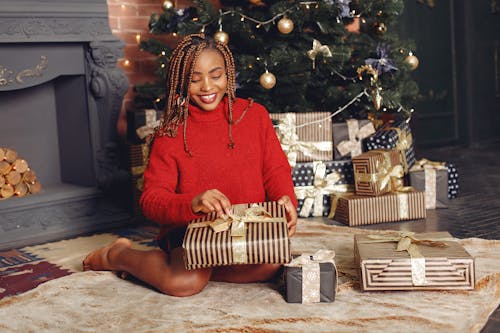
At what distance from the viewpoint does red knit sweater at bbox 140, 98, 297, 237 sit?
2613 mm

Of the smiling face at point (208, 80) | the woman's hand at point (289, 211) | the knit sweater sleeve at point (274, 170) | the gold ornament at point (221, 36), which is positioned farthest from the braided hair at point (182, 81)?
the gold ornament at point (221, 36)

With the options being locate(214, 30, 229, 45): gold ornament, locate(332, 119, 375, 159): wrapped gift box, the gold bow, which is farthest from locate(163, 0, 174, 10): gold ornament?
locate(332, 119, 375, 159): wrapped gift box

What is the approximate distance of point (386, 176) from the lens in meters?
3.85

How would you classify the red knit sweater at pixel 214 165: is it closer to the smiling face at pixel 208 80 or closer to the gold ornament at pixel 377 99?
the smiling face at pixel 208 80

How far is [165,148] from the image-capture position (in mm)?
2619

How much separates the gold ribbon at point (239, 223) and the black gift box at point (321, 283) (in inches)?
7.8

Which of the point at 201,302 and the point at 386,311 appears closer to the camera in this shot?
the point at 386,311

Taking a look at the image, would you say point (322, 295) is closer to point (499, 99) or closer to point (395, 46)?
point (395, 46)

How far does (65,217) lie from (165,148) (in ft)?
4.71

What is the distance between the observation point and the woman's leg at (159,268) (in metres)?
2.55

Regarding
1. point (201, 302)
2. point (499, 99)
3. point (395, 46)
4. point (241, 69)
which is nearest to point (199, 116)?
point (201, 302)

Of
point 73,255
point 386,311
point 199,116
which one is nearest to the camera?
point 386,311

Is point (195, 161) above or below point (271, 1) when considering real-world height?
below

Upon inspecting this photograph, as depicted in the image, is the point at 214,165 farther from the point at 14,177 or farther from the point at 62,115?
the point at 62,115
